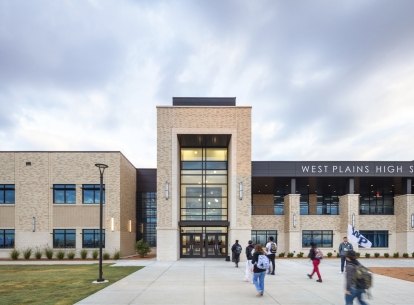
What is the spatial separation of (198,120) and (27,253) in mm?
18153

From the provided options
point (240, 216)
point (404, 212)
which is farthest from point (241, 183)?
point (404, 212)

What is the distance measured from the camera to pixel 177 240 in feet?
104

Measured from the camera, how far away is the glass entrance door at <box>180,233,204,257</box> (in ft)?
110

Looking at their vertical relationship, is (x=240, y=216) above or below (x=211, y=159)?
below

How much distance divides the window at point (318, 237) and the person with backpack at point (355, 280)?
30.2m

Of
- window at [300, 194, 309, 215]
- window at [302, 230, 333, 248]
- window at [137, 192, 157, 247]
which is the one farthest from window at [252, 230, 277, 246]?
window at [137, 192, 157, 247]

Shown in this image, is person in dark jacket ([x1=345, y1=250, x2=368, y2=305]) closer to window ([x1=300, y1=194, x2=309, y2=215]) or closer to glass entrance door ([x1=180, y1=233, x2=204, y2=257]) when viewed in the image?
glass entrance door ([x1=180, y1=233, x2=204, y2=257])

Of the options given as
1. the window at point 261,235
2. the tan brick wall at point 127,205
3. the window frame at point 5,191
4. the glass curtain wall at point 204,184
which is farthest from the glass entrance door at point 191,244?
the window frame at point 5,191

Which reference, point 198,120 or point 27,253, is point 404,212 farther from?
point 27,253

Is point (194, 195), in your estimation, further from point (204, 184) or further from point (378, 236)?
point (378, 236)

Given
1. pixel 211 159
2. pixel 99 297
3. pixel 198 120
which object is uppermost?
pixel 198 120

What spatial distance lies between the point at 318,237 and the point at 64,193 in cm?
2475

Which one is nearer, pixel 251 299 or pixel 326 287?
pixel 251 299

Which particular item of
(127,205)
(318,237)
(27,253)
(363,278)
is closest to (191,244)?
(127,205)
